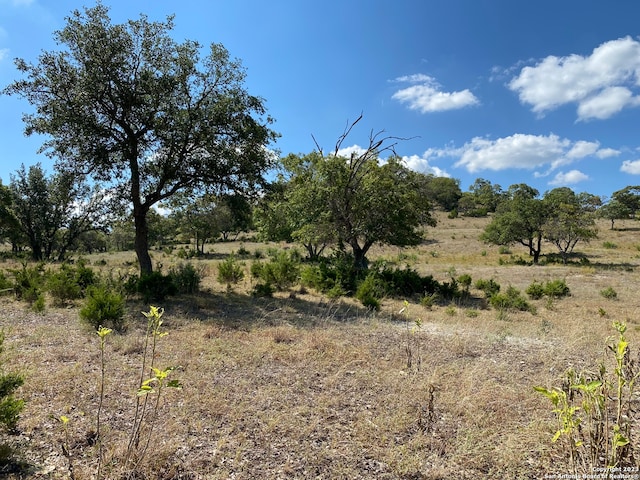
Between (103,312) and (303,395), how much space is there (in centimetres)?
461

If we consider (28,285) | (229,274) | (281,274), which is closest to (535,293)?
(281,274)

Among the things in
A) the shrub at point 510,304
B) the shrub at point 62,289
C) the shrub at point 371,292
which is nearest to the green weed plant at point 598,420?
the shrub at point 371,292

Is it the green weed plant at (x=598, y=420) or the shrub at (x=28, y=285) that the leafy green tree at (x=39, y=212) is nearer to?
the shrub at (x=28, y=285)

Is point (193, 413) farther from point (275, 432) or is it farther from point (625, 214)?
point (625, 214)

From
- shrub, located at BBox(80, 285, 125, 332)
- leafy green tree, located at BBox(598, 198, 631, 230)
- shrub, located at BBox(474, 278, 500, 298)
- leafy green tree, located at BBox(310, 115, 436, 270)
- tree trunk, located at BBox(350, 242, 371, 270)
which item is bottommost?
shrub, located at BBox(474, 278, 500, 298)

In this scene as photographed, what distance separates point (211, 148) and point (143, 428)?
8889mm

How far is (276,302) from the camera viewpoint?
11109mm

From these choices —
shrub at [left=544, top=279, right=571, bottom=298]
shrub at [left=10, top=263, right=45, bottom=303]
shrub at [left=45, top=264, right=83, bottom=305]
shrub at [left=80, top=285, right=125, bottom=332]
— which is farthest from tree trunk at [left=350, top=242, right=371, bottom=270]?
shrub at [left=10, top=263, right=45, bottom=303]

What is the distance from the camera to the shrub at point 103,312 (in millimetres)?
6816

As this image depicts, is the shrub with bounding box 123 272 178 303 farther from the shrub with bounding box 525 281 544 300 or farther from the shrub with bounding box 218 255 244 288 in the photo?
the shrub with bounding box 525 281 544 300

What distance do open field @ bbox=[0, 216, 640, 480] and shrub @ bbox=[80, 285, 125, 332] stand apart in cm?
29

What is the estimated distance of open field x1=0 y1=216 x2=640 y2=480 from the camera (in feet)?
10.2

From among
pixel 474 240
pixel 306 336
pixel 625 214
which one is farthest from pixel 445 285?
pixel 625 214

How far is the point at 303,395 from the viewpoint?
4418 millimetres
